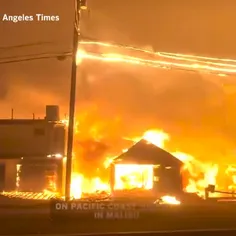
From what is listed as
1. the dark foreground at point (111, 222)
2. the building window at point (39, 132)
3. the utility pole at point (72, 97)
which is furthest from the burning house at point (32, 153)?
the utility pole at point (72, 97)

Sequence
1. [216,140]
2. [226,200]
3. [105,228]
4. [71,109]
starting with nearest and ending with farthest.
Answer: [105,228], [71,109], [226,200], [216,140]

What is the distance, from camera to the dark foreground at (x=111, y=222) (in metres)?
18.5

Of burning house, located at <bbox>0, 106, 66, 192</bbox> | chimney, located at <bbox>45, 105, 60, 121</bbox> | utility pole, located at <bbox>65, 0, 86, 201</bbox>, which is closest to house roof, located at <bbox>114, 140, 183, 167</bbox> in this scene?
burning house, located at <bbox>0, 106, 66, 192</bbox>

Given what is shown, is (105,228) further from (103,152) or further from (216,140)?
(216,140)

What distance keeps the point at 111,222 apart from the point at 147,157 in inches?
591

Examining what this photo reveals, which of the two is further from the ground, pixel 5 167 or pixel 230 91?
pixel 230 91

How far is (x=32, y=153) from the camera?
39.1 metres

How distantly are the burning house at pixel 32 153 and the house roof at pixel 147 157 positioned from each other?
6387mm

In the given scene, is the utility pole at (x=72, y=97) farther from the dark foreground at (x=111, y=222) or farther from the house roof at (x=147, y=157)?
the house roof at (x=147, y=157)

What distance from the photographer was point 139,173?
3456cm

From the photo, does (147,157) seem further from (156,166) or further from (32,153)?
A: (32,153)

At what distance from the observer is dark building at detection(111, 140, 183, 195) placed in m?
34.4

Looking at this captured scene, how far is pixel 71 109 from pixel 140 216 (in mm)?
6061

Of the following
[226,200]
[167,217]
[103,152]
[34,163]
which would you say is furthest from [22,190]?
[167,217]
